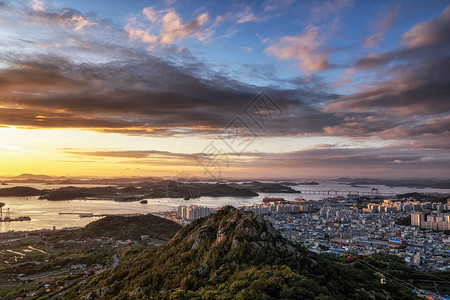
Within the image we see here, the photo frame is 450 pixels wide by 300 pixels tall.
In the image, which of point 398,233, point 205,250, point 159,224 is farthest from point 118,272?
point 398,233

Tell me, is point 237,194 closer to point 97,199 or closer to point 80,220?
point 97,199

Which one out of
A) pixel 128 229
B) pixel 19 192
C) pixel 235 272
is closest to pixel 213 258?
pixel 235 272

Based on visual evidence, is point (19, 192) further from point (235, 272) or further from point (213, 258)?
point (235, 272)

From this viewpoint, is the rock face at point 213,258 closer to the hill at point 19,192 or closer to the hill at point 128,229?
the hill at point 128,229

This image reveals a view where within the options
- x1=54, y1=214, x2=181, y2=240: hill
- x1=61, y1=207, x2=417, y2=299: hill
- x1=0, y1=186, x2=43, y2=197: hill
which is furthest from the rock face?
x1=0, y1=186, x2=43, y2=197: hill

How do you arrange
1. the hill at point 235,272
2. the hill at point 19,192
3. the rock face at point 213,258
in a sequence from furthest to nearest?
1. the hill at point 19,192
2. the rock face at point 213,258
3. the hill at point 235,272

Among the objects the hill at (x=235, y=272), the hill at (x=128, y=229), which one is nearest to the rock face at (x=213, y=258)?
the hill at (x=235, y=272)

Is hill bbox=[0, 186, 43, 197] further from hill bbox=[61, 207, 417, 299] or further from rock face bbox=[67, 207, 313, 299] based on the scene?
rock face bbox=[67, 207, 313, 299]
